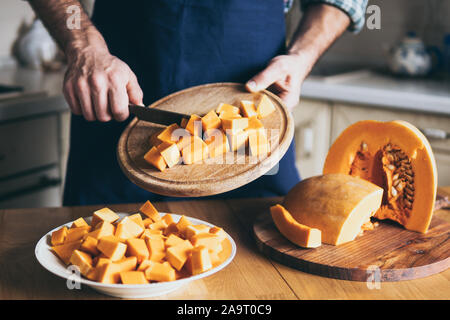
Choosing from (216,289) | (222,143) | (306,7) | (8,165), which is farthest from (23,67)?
(216,289)

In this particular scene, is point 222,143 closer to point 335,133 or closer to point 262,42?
point 262,42

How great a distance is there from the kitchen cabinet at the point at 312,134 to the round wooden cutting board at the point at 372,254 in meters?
1.28

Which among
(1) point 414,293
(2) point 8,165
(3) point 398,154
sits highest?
(3) point 398,154

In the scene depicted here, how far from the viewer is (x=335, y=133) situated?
2316 mm

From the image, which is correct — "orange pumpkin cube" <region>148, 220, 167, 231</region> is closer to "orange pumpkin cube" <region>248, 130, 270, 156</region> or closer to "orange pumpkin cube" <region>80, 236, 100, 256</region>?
"orange pumpkin cube" <region>80, 236, 100, 256</region>

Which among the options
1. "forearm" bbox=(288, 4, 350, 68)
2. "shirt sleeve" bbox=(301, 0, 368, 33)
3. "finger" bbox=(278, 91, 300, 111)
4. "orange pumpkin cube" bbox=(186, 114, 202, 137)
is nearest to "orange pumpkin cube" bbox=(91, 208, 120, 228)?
"orange pumpkin cube" bbox=(186, 114, 202, 137)

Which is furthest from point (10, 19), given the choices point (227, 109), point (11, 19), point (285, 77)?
point (227, 109)

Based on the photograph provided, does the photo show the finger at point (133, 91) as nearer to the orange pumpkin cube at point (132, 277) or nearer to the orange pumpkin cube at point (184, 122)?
the orange pumpkin cube at point (184, 122)

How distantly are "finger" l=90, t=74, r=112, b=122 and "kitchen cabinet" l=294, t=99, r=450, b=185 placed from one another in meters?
1.34

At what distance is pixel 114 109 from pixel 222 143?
10.4 inches

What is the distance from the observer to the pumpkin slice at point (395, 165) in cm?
107

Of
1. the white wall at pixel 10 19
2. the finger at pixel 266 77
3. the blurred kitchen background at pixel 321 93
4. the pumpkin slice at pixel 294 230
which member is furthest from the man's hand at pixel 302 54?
the white wall at pixel 10 19

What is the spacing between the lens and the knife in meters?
1.13

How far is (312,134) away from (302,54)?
38.5 inches
